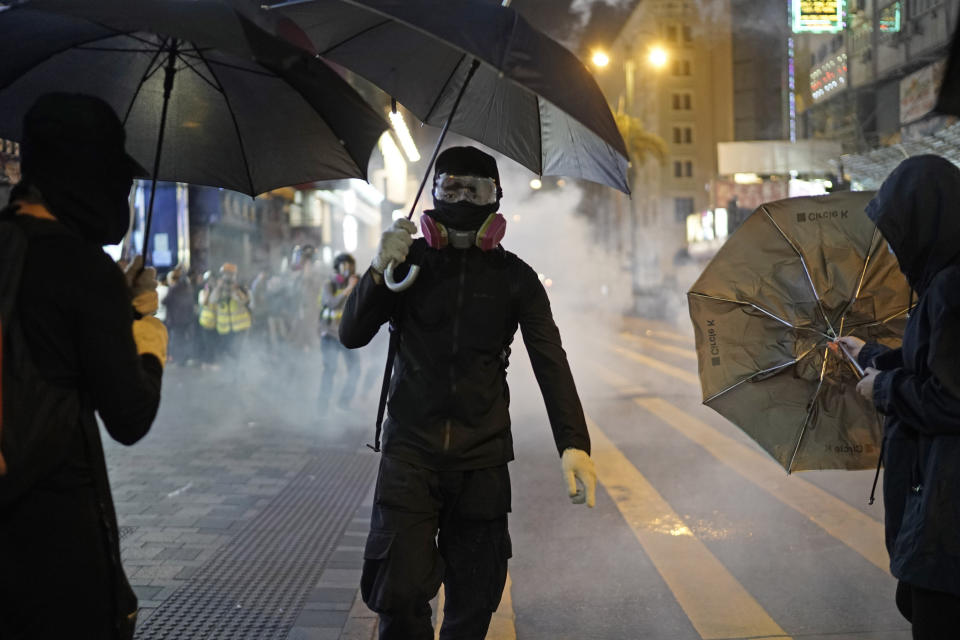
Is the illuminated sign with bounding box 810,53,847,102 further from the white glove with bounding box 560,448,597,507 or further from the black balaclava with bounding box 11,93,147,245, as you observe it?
the black balaclava with bounding box 11,93,147,245

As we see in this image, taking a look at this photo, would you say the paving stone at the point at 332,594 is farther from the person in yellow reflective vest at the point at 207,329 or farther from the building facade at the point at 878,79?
the building facade at the point at 878,79

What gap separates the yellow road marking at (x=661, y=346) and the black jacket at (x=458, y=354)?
14404 millimetres

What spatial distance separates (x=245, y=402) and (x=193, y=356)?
5.37 m

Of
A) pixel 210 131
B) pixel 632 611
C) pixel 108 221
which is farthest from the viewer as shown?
pixel 632 611

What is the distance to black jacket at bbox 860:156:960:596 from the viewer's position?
2332mm

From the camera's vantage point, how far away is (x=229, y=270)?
49.8ft

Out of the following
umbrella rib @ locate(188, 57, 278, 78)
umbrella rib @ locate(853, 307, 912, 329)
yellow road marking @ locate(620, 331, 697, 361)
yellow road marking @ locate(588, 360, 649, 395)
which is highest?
umbrella rib @ locate(188, 57, 278, 78)

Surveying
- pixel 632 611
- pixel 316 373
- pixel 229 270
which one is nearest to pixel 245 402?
pixel 316 373

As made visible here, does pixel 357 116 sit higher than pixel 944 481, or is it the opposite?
pixel 357 116

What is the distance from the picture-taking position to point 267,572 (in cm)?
Result: 484

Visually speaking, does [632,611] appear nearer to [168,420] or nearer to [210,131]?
[210,131]

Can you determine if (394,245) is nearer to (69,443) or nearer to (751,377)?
(69,443)

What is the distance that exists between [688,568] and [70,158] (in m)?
4.04

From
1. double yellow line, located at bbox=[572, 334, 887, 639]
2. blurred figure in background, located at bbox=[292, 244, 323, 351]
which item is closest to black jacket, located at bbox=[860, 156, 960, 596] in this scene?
double yellow line, located at bbox=[572, 334, 887, 639]
